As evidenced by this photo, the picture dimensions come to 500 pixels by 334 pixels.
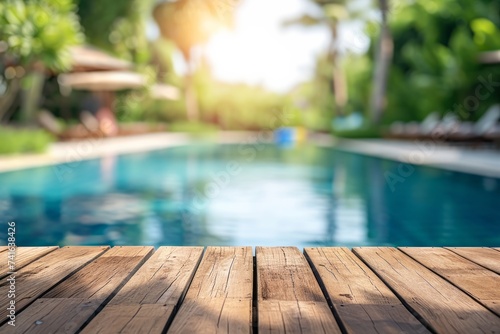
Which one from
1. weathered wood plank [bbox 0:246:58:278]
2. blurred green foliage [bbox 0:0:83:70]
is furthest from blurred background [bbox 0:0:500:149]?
weathered wood plank [bbox 0:246:58:278]

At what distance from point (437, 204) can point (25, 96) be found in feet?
53.9

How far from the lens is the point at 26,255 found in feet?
11.6

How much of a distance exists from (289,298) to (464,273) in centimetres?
110

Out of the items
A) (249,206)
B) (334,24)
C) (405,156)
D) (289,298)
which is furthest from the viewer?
(334,24)

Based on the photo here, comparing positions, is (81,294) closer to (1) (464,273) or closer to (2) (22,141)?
(1) (464,273)

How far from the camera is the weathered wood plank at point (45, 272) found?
2635 mm

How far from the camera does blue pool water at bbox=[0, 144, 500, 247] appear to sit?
253 inches

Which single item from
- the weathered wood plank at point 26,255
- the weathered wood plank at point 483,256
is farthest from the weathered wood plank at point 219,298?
the weathered wood plank at point 483,256

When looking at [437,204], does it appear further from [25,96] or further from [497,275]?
[25,96]

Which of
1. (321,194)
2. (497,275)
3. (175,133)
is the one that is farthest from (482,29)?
(175,133)

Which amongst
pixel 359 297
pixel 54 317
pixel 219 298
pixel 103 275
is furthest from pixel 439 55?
pixel 54 317

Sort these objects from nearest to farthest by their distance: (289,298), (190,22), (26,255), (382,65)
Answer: (289,298) < (26,255) < (382,65) < (190,22)

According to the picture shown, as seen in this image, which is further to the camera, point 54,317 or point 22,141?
point 22,141

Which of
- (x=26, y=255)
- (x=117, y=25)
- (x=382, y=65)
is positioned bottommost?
(x=26, y=255)
